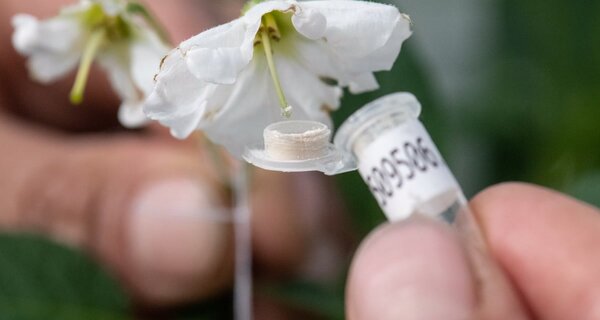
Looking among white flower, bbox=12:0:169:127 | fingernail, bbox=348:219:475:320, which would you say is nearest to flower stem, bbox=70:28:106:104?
white flower, bbox=12:0:169:127

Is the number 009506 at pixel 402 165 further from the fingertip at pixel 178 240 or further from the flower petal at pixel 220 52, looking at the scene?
the fingertip at pixel 178 240

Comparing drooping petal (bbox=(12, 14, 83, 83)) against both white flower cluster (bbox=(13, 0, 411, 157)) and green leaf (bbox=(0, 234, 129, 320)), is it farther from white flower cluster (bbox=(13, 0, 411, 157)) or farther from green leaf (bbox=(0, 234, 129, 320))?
green leaf (bbox=(0, 234, 129, 320))

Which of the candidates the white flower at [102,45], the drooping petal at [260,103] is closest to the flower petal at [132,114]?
the white flower at [102,45]

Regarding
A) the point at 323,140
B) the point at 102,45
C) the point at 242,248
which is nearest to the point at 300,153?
the point at 323,140

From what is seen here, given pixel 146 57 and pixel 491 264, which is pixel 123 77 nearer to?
pixel 146 57

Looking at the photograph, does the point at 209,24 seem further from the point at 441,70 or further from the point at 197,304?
the point at 441,70

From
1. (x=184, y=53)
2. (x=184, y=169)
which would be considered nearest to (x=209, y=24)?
(x=184, y=169)
